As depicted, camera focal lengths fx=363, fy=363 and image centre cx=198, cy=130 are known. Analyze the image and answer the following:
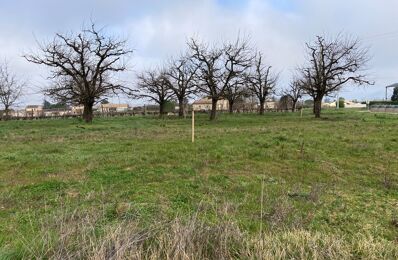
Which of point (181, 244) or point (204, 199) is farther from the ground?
point (181, 244)

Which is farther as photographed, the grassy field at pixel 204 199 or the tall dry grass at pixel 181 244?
the grassy field at pixel 204 199

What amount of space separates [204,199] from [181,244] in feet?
9.71

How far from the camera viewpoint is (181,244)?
346 centimetres

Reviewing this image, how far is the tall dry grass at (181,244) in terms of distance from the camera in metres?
3.38

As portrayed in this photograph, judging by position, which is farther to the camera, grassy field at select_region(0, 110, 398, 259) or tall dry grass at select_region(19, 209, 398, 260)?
grassy field at select_region(0, 110, 398, 259)

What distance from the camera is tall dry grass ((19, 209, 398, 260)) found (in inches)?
133

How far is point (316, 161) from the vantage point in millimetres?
10008

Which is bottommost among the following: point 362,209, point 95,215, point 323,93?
point 362,209

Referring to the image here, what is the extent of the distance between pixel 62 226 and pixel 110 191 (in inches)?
118

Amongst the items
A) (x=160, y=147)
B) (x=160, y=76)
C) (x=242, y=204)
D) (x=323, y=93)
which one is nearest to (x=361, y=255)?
(x=242, y=204)

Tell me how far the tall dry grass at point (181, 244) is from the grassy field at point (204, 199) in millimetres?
12

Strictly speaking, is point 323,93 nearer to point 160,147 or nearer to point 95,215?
point 160,147

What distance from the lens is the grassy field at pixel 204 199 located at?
11.9 feet

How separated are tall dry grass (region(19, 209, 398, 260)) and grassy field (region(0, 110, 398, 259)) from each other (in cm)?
1
